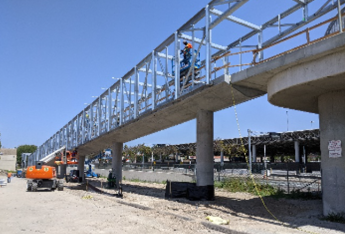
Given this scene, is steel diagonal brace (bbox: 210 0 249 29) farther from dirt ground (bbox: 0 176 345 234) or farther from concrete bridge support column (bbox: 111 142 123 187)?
concrete bridge support column (bbox: 111 142 123 187)

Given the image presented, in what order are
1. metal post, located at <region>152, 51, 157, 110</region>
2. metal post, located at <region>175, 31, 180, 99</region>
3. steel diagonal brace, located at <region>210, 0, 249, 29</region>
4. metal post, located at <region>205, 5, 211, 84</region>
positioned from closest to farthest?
1. steel diagonal brace, located at <region>210, 0, 249, 29</region>
2. metal post, located at <region>205, 5, 211, 84</region>
3. metal post, located at <region>175, 31, 180, 99</region>
4. metal post, located at <region>152, 51, 157, 110</region>

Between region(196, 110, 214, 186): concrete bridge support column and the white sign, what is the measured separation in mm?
6431

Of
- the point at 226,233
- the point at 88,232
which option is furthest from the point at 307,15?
the point at 88,232

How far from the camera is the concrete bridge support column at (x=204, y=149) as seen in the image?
53.2 feet

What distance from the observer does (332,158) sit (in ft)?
35.3

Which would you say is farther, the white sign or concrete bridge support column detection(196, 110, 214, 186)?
concrete bridge support column detection(196, 110, 214, 186)

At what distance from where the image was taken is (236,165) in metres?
39.1

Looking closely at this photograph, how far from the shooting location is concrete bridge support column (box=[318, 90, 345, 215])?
412 inches

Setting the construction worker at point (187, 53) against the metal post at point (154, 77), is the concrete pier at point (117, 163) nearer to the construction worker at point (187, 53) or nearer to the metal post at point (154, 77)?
the metal post at point (154, 77)

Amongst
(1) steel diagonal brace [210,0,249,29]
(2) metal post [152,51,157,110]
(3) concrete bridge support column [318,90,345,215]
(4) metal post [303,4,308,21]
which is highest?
(4) metal post [303,4,308,21]

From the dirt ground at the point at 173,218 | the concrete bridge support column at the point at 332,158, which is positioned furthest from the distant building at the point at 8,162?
the concrete bridge support column at the point at 332,158

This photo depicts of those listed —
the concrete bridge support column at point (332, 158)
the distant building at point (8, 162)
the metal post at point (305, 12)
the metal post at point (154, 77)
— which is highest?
the metal post at point (305, 12)

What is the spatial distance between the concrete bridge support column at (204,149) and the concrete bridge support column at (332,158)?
245 inches

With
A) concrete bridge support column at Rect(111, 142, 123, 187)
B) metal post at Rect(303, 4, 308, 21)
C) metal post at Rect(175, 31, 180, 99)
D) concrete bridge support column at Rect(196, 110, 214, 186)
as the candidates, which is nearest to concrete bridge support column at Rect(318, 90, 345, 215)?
metal post at Rect(303, 4, 308, 21)
